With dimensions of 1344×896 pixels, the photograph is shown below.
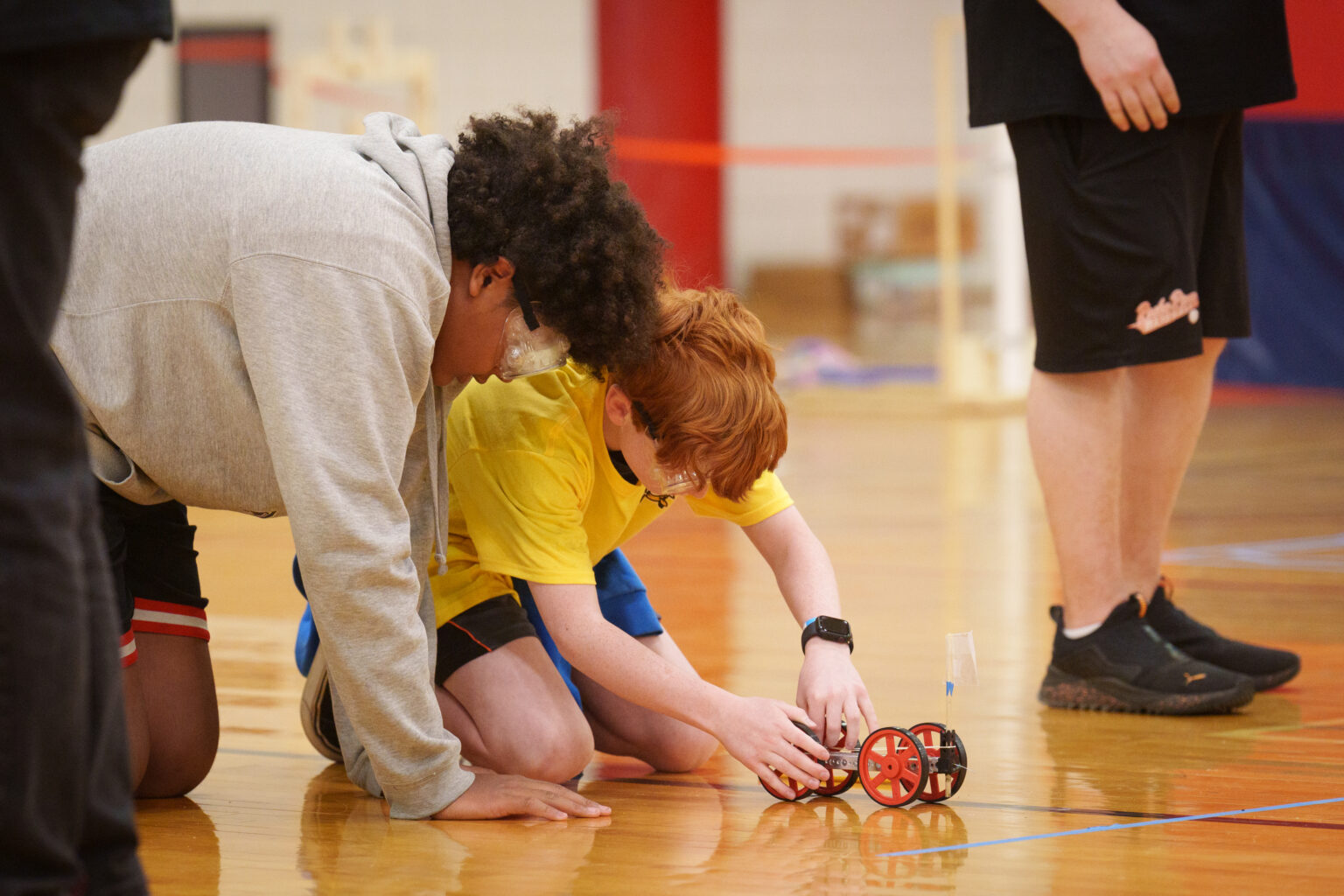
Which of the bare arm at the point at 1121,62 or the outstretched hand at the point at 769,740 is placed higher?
the bare arm at the point at 1121,62

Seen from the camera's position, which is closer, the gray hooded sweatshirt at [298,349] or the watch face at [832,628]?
the gray hooded sweatshirt at [298,349]

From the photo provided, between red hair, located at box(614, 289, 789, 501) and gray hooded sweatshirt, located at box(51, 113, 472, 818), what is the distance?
8.0 inches

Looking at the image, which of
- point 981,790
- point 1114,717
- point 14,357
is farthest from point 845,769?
point 14,357

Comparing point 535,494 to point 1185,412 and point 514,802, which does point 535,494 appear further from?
point 1185,412

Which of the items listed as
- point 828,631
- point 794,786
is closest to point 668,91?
point 828,631

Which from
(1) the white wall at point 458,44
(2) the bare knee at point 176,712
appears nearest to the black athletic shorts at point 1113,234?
(2) the bare knee at point 176,712

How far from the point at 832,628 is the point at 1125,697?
0.48 meters

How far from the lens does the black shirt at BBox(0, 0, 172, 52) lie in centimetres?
74

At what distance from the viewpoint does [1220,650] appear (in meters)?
1.79

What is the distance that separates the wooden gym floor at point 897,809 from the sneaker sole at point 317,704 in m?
0.02

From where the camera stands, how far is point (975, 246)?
8789 mm

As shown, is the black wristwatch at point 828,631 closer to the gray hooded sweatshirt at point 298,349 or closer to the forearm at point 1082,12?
the gray hooded sweatshirt at point 298,349

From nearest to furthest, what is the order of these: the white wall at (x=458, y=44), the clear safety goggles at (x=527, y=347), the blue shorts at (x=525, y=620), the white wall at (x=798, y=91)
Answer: the clear safety goggles at (x=527, y=347) < the blue shorts at (x=525, y=620) < the white wall at (x=798, y=91) < the white wall at (x=458, y=44)

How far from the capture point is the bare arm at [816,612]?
1.35 metres
